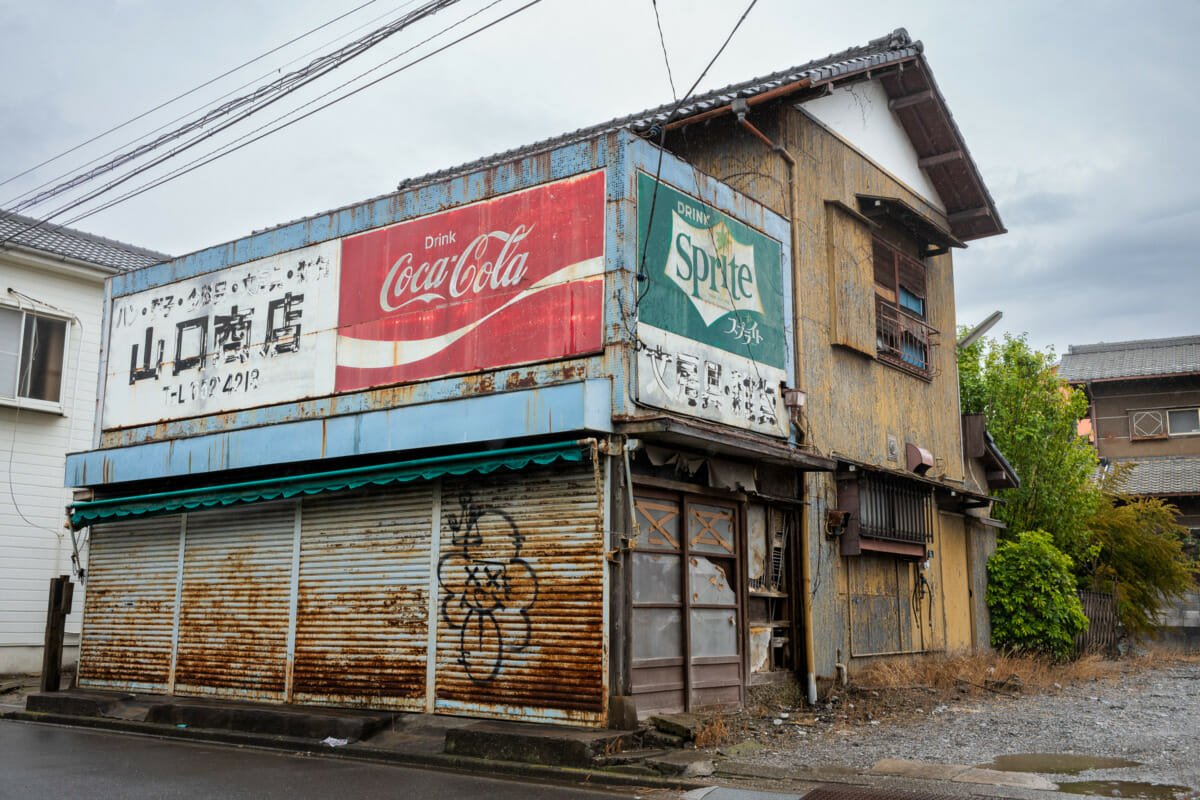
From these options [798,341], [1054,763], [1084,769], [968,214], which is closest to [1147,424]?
[968,214]

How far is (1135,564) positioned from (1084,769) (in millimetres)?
16372

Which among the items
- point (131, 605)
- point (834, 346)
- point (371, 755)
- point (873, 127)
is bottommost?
point (371, 755)

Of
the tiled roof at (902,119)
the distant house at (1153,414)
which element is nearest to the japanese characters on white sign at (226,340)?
the tiled roof at (902,119)

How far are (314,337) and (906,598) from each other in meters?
9.87

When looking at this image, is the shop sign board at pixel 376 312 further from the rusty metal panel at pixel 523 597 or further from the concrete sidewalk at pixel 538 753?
the concrete sidewalk at pixel 538 753

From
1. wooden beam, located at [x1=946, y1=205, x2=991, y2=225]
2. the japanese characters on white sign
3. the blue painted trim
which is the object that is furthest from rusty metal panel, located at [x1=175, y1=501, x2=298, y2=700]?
wooden beam, located at [x1=946, y1=205, x2=991, y2=225]

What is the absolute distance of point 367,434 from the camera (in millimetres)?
12227

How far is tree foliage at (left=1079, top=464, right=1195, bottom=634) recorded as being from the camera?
74.5 feet

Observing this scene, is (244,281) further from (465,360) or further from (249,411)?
(465,360)

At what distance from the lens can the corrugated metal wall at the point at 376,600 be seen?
10562mm

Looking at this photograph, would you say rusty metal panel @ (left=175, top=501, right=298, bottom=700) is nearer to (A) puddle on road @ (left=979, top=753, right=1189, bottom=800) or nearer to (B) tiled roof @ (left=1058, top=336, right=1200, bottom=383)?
(A) puddle on road @ (left=979, top=753, right=1189, bottom=800)

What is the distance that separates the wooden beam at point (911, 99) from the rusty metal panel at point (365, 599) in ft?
Answer: 34.7

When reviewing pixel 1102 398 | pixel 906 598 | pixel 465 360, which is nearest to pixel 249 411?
pixel 465 360

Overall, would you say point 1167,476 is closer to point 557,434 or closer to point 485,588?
point 557,434
